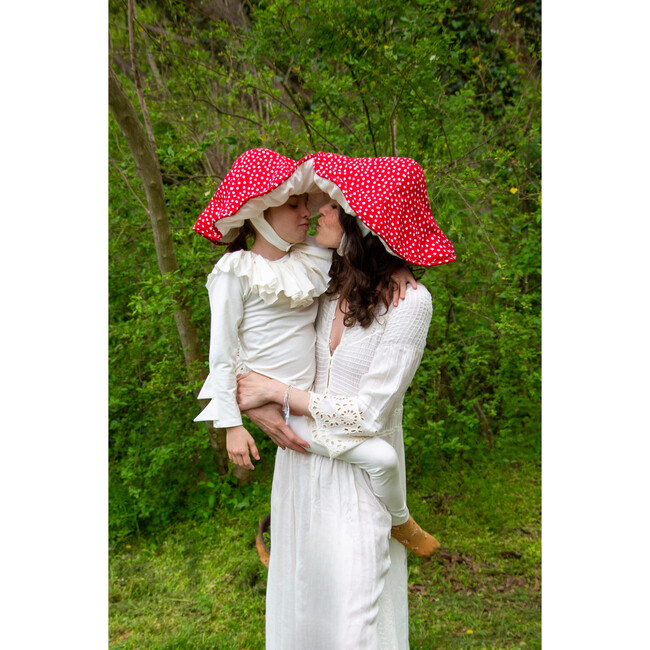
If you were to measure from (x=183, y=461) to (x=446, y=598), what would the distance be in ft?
6.13

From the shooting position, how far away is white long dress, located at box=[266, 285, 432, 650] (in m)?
1.97

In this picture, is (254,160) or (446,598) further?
(446,598)

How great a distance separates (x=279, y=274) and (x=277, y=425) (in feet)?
1.61

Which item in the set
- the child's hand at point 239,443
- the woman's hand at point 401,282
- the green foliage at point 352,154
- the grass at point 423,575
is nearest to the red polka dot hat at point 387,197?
the woman's hand at point 401,282

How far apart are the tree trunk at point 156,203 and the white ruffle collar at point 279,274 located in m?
1.32

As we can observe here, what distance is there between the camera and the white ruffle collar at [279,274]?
2.03 m

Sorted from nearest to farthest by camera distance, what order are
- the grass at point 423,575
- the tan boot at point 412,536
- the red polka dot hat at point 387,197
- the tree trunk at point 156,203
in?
the red polka dot hat at point 387,197 < the tan boot at point 412,536 < the grass at point 423,575 < the tree trunk at point 156,203

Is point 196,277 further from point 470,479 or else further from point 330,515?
point 470,479

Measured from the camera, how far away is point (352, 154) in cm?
401

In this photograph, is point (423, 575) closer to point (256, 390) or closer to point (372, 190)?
point (256, 390)

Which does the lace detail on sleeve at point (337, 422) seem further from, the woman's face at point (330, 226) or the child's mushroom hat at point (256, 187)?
the child's mushroom hat at point (256, 187)

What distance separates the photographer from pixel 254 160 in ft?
6.65

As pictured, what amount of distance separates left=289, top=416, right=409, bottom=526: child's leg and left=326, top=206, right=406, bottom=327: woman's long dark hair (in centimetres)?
38

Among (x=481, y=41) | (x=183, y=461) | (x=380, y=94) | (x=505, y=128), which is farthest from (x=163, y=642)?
(x=481, y=41)
